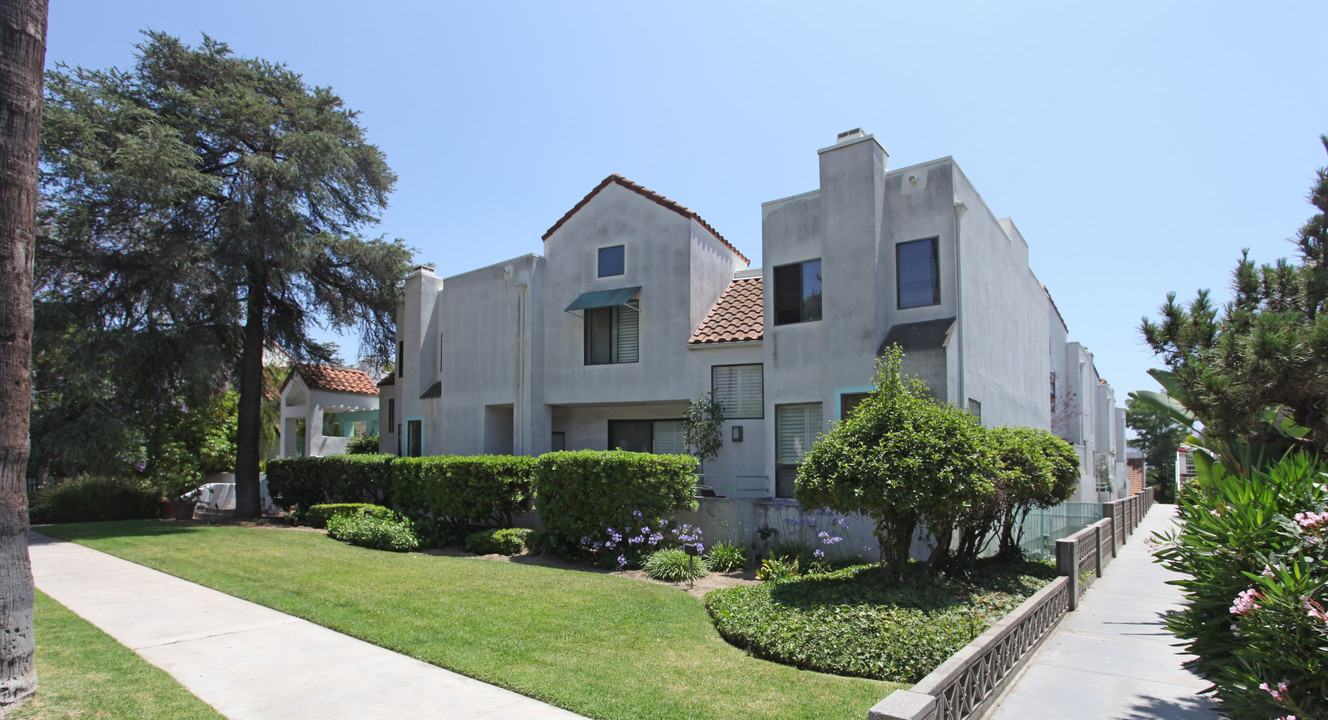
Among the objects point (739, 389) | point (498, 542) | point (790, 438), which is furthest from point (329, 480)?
point (790, 438)

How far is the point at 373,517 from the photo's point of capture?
18.2 m

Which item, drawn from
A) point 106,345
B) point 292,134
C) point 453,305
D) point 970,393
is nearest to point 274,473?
point 106,345

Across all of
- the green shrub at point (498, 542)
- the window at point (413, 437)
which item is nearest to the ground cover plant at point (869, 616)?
the green shrub at point (498, 542)

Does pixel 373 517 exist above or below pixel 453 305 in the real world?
below

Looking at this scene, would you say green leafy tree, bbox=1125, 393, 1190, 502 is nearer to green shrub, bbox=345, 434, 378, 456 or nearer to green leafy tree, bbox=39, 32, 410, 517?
green shrub, bbox=345, 434, 378, 456

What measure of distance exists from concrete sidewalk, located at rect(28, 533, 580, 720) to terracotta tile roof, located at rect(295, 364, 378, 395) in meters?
16.2

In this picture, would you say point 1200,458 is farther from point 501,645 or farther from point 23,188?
point 23,188

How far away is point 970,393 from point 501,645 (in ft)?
34.2

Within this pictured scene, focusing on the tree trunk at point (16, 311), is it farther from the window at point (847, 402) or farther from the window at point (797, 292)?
the window at point (797, 292)

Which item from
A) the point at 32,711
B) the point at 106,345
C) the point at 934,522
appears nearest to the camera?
the point at 32,711

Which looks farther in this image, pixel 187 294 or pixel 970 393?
pixel 187 294

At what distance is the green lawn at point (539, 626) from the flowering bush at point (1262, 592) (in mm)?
2619

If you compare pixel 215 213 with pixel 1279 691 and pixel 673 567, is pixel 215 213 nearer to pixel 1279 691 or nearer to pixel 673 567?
pixel 673 567

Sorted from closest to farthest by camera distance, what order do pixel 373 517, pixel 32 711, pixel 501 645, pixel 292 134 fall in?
pixel 32 711, pixel 501 645, pixel 373 517, pixel 292 134
